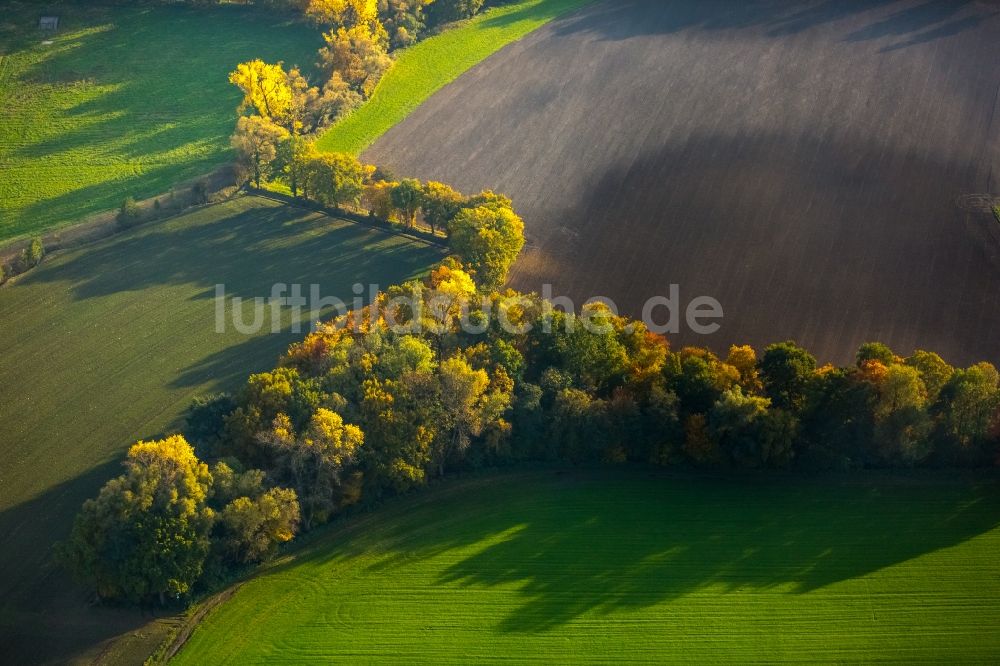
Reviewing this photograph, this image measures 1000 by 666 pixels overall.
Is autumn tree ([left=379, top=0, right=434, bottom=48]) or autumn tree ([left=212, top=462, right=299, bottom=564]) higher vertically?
autumn tree ([left=379, top=0, right=434, bottom=48])

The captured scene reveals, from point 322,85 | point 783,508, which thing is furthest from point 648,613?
point 322,85

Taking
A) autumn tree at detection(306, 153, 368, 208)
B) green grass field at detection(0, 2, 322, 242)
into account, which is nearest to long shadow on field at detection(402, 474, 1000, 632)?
autumn tree at detection(306, 153, 368, 208)

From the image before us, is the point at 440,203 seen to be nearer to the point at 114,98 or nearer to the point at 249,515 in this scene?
the point at 249,515

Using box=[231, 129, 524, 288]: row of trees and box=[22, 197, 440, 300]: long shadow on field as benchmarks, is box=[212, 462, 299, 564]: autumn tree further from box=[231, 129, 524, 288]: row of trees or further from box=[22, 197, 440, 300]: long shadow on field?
box=[231, 129, 524, 288]: row of trees

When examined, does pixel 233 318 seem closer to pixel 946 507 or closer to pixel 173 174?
pixel 173 174

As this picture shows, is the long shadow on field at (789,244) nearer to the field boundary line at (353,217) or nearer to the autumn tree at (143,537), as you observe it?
the field boundary line at (353,217)

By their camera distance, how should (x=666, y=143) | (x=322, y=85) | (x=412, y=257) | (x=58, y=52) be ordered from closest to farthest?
1. (x=412, y=257)
2. (x=666, y=143)
3. (x=322, y=85)
4. (x=58, y=52)
